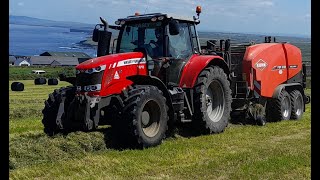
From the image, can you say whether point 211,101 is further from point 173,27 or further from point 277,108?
point 277,108

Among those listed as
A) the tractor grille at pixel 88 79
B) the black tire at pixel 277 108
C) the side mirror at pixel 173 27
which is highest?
the side mirror at pixel 173 27

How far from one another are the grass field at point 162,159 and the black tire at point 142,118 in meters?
0.22

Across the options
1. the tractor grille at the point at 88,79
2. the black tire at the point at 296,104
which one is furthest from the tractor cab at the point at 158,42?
the black tire at the point at 296,104

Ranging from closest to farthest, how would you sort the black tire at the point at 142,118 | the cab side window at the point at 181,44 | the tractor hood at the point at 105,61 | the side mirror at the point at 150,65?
1. the black tire at the point at 142,118
2. the tractor hood at the point at 105,61
3. the side mirror at the point at 150,65
4. the cab side window at the point at 181,44

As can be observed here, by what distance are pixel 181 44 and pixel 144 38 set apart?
0.85 meters

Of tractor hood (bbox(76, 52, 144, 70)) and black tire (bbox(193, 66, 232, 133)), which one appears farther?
black tire (bbox(193, 66, 232, 133))

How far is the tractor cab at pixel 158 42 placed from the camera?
868 cm

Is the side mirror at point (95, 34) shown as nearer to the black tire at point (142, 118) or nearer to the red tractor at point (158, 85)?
the red tractor at point (158, 85)

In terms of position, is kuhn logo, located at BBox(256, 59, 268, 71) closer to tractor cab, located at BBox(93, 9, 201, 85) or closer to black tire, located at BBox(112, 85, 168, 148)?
tractor cab, located at BBox(93, 9, 201, 85)

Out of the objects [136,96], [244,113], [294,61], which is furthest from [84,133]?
[294,61]

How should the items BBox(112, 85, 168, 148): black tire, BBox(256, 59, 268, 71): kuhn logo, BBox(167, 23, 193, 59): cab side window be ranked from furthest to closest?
BBox(256, 59, 268, 71): kuhn logo, BBox(167, 23, 193, 59): cab side window, BBox(112, 85, 168, 148): black tire

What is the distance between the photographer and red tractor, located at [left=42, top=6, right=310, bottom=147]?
761cm

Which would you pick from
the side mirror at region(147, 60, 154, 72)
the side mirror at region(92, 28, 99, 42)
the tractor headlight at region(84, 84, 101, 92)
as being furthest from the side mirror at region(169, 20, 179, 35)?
the tractor headlight at region(84, 84, 101, 92)

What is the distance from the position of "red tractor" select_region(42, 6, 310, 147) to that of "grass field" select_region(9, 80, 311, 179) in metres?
0.40
